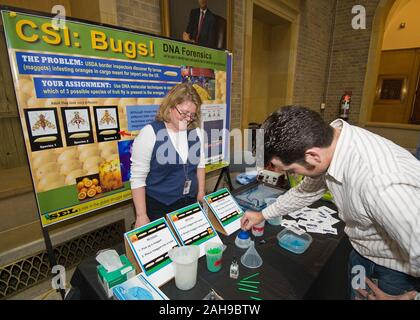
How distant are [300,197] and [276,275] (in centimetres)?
41

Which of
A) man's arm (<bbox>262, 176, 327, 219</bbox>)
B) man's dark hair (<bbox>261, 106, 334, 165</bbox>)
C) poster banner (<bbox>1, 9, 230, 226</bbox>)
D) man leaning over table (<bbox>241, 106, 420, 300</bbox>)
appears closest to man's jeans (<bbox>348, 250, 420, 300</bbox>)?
man leaning over table (<bbox>241, 106, 420, 300</bbox>)

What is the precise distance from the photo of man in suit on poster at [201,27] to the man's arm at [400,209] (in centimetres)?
222

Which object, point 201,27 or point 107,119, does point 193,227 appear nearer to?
point 107,119

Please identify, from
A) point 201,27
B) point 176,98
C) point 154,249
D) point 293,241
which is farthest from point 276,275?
point 201,27

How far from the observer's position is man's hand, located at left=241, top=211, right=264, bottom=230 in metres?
1.22

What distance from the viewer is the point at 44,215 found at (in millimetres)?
1470

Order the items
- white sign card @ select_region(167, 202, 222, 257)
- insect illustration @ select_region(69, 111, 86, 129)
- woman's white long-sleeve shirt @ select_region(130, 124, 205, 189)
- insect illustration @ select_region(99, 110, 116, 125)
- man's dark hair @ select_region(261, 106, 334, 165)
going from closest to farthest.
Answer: man's dark hair @ select_region(261, 106, 334, 165) → white sign card @ select_region(167, 202, 222, 257) → woman's white long-sleeve shirt @ select_region(130, 124, 205, 189) → insect illustration @ select_region(69, 111, 86, 129) → insect illustration @ select_region(99, 110, 116, 125)

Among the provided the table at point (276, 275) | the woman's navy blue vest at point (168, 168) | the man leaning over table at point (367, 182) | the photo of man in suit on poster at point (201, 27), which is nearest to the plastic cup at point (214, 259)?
the table at point (276, 275)

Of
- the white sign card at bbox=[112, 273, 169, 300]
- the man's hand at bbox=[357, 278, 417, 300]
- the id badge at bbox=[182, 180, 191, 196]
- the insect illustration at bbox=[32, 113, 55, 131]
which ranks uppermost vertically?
the insect illustration at bbox=[32, 113, 55, 131]

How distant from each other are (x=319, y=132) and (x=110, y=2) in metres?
1.95

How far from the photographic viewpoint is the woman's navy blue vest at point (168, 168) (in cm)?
137

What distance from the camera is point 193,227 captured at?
113cm

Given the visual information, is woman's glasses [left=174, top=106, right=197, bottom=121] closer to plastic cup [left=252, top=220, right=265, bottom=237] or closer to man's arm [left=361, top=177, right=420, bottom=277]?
plastic cup [left=252, top=220, right=265, bottom=237]

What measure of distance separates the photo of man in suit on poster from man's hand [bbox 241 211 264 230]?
1905mm
